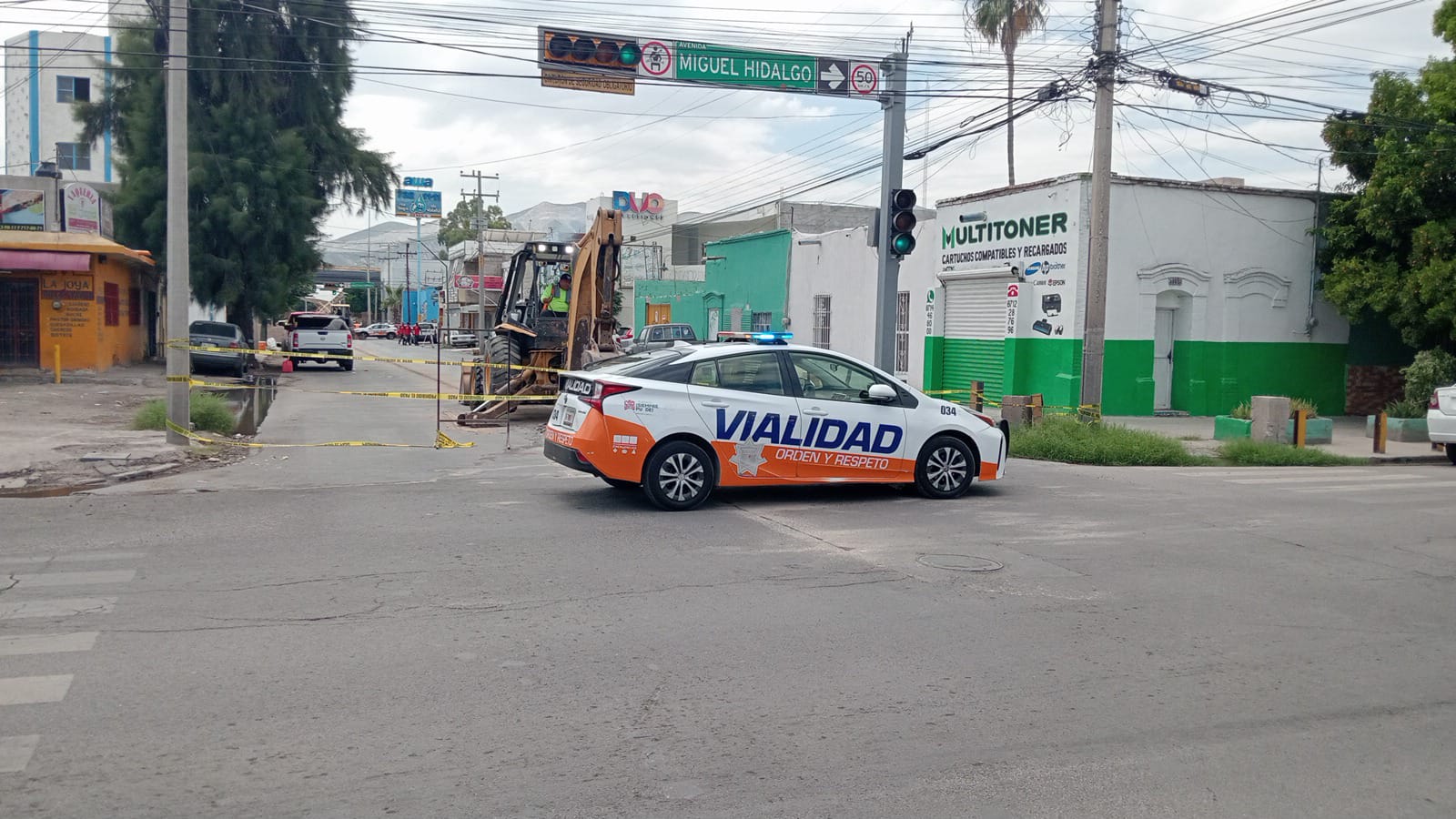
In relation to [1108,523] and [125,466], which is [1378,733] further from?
[125,466]

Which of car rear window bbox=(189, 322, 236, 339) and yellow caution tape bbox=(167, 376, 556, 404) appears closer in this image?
yellow caution tape bbox=(167, 376, 556, 404)

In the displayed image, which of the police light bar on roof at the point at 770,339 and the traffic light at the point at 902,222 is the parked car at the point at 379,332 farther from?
the police light bar on roof at the point at 770,339

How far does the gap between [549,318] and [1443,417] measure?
49.3ft

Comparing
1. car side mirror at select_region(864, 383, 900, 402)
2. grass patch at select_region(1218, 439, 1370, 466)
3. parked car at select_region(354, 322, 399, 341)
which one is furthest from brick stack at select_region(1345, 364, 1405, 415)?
parked car at select_region(354, 322, 399, 341)

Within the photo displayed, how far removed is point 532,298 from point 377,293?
101190 mm

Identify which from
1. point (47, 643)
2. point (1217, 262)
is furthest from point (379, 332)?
point (47, 643)

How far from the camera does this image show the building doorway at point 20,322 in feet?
89.4

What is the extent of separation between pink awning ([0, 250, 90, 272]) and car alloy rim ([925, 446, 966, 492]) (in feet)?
74.7

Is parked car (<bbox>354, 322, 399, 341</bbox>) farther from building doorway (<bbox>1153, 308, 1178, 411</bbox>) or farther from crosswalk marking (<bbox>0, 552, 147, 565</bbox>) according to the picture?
crosswalk marking (<bbox>0, 552, 147, 565</bbox>)

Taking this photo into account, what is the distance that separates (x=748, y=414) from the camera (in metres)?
10.8

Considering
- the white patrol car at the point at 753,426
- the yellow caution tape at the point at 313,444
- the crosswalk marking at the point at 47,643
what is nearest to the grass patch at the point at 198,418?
the yellow caution tape at the point at 313,444

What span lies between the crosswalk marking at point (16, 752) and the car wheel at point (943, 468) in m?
8.41

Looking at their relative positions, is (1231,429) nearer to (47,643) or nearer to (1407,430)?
(1407,430)

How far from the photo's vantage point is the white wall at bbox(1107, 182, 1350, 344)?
74.2ft
